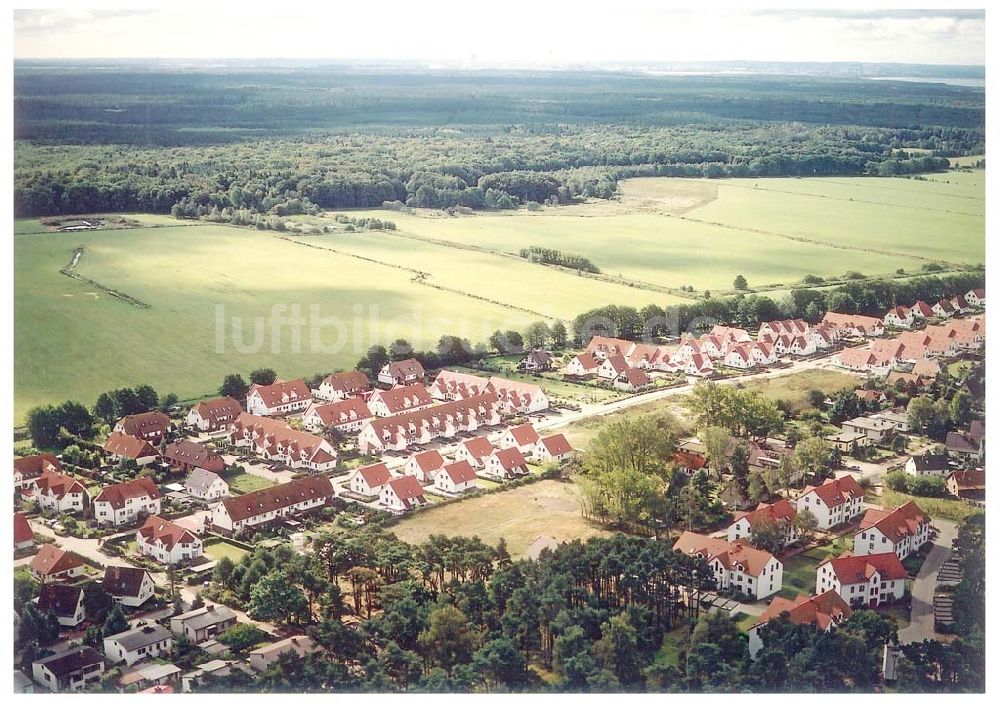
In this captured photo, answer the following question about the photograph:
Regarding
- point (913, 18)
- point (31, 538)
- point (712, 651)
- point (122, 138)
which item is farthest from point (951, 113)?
point (31, 538)

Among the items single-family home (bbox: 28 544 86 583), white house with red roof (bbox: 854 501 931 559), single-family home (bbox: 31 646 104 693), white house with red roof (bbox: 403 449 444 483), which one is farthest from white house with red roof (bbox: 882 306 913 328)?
single-family home (bbox: 31 646 104 693)

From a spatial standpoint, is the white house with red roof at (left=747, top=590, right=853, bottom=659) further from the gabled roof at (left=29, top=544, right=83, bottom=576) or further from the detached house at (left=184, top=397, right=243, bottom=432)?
the detached house at (left=184, top=397, right=243, bottom=432)

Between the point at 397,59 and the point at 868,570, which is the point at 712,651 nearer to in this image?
the point at 868,570

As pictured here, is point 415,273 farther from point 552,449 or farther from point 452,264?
point 552,449

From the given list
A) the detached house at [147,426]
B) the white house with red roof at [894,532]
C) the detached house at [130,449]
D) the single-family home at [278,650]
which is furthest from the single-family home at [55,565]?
the white house with red roof at [894,532]

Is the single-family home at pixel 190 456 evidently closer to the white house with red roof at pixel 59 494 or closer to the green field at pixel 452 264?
the green field at pixel 452 264
